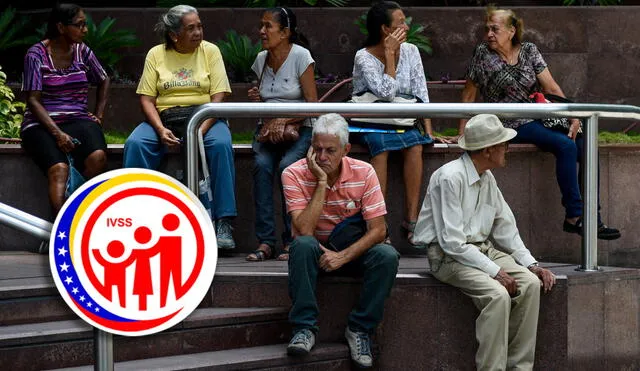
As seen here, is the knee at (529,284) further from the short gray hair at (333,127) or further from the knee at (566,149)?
the knee at (566,149)

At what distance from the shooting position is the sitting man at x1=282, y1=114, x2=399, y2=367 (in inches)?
294

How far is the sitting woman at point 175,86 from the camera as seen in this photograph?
8.73m

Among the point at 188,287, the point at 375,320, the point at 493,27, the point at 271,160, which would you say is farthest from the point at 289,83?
the point at 188,287

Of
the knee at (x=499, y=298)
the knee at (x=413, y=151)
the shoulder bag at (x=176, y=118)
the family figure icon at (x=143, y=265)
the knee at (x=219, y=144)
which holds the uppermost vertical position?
the shoulder bag at (x=176, y=118)

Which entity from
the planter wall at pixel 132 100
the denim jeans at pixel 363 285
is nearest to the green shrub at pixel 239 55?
the planter wall at pixel 132 100

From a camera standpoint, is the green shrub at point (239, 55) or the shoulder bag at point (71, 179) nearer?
the shoulder bag at point (71, 179)

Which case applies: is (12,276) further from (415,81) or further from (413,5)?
(413,5)

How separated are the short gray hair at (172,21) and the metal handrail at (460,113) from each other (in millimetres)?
1388

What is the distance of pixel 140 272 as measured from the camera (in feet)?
15.6

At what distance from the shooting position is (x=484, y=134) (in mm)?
7883

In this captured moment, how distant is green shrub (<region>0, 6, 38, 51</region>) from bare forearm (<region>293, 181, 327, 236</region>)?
5829 mm

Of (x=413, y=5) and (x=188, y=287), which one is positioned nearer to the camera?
(x=188, y=287)

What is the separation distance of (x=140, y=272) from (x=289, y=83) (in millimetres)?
4555

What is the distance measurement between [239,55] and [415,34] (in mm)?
1704
